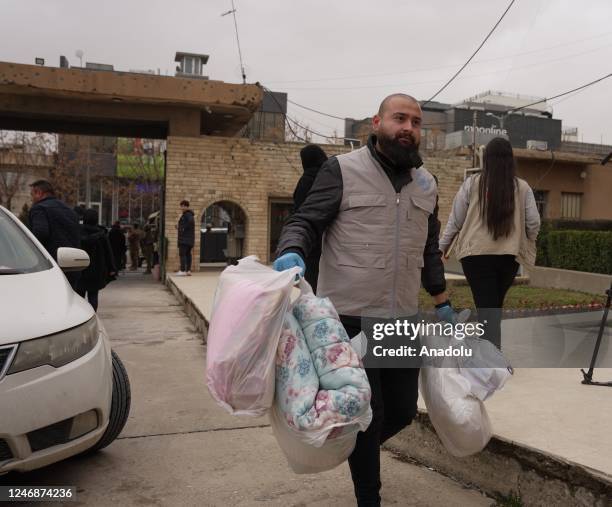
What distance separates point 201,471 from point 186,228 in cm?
1158

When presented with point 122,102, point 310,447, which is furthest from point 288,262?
point 122,102

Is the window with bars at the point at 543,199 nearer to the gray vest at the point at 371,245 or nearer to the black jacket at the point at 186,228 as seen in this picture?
the black jacket at the point at 186,228

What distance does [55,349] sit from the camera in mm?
2900

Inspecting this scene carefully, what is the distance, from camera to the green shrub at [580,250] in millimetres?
12508

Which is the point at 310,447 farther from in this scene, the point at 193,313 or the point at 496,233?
the point at 193,313

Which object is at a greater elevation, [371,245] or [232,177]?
[232,177]

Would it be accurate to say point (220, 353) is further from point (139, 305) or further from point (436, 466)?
point (139, 305)

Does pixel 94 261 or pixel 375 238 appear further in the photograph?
pixel 94 261

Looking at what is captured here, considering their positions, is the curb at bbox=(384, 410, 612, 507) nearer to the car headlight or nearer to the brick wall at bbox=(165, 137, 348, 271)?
the car headlight

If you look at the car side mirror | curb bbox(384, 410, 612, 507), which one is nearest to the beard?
curb bbox(384, 410, 612, 507)

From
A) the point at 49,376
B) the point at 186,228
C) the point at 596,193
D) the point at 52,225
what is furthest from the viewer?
the point at 596,193

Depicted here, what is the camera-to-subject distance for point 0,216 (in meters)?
4.14

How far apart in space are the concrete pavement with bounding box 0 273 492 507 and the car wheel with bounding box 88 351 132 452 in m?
0.15

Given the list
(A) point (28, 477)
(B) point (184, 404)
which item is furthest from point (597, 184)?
(A) point (28, 477)
